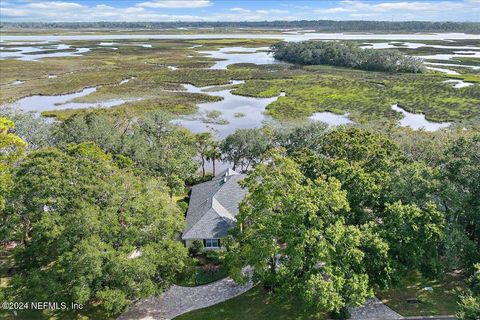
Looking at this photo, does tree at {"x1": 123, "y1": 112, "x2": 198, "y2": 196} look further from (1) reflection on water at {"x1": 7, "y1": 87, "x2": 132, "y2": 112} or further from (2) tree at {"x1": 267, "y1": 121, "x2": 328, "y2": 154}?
(1) reflection on water at {"x1": 7, "y1": 87, "x2": 132, "y2": 112}

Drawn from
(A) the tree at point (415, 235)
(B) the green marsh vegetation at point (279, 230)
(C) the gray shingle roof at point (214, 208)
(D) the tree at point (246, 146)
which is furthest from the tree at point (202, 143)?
(A) the tree at point (415, 235)

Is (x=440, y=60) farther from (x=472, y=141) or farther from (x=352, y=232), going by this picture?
(x=352, y=232)

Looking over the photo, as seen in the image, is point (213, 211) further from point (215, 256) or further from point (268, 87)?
point (268, 87)

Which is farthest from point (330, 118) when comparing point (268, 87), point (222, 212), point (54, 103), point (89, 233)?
point (54, 103)

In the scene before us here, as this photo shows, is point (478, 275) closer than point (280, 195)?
Yes

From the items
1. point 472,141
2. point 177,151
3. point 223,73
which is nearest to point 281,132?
point 177,151

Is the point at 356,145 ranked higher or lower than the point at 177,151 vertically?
higher
